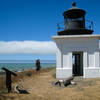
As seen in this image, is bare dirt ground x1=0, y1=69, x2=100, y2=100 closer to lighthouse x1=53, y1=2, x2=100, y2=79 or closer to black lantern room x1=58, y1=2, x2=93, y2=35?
lighthouse x1=53, y1=2, x2=100, y2=79

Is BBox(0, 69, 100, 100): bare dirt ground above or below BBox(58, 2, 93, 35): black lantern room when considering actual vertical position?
below

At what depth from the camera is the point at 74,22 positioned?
12.7 m

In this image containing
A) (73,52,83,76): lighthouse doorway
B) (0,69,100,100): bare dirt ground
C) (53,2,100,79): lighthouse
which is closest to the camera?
(0,69,100,100): bare dirt ground

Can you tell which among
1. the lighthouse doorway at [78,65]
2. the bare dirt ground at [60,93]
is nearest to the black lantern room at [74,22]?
the lighthouse doorway at [78,65]

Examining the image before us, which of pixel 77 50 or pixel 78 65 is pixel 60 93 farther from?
pixel 78 65

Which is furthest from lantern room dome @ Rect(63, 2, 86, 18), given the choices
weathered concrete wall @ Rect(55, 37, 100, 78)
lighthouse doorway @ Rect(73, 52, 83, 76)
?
lighthouse doorway @ Rect(73, 52, 83, 76)

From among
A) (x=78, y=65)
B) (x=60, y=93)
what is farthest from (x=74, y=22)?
(x=60, y=93)

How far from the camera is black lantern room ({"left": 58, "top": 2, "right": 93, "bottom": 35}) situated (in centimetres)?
1258

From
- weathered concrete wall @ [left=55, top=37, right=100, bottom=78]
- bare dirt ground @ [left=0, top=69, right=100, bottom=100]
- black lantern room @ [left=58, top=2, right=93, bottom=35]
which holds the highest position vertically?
black lantern room @ [left=58, top=2, right=93, bottom=35]

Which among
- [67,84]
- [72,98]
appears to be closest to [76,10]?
[67,84]

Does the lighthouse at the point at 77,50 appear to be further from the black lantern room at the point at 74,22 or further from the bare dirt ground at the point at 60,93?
the bare dirt ground at the point at 60,93

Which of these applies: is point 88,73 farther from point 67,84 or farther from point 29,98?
point 29,98

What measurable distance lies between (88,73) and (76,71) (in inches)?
123

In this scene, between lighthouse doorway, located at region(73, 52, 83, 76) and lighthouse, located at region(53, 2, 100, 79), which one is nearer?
lighthouse, located at region(53, 2, 100, 79)
